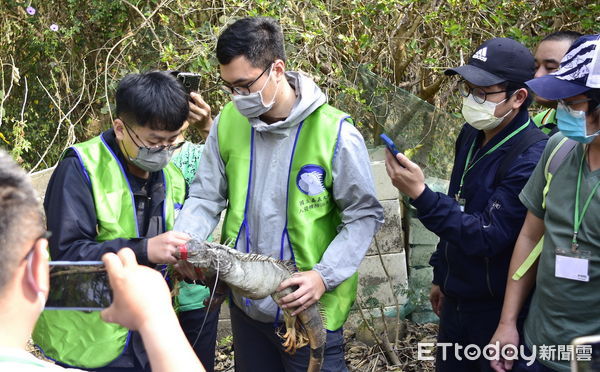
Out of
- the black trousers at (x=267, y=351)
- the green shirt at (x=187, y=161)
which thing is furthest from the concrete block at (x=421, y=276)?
the green shirt at (x=187, y=161)

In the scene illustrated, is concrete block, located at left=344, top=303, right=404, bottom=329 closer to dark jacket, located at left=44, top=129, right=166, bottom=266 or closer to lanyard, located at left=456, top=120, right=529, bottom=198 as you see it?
lanyard, located at left=456, top=120, right=529, bottom=198

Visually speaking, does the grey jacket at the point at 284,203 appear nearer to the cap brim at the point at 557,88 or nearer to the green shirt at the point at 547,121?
the cap brim at the point at 557,88

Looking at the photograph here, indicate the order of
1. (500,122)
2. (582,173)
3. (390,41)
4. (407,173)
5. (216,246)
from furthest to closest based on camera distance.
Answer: (390,41)
(500,122)
(407,173)
(216,246)
(582,173)

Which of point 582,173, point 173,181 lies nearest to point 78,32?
point 173,181

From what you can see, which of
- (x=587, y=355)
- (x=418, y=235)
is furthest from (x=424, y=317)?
(x=587, y=355)

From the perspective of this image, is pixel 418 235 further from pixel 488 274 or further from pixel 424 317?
pixel 488 274

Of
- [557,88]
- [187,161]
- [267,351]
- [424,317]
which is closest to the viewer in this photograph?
[557,88]

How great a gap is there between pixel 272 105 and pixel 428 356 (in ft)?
7.97

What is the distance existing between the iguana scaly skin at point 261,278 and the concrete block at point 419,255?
7.21 feet

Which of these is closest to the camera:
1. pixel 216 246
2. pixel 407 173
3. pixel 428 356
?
pixel 216 246

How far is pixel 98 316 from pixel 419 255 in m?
2.83

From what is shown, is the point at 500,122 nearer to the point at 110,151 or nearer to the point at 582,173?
the point at 582,173

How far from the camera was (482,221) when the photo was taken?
3.10 m

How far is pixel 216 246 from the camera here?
289cm
